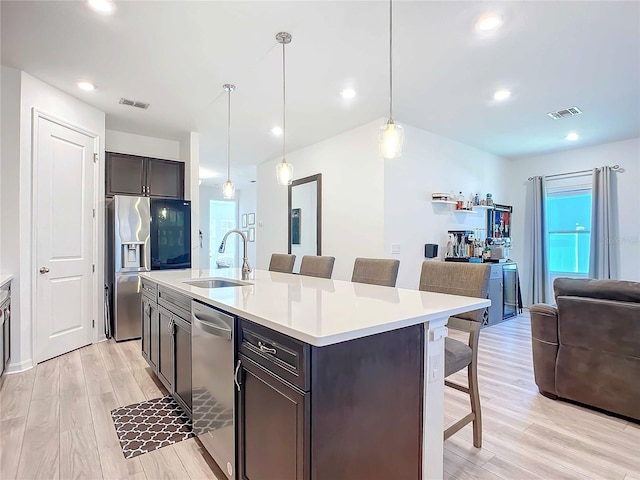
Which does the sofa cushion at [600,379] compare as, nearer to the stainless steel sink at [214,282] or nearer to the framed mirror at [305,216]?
the stainless steel sink at [214,282]

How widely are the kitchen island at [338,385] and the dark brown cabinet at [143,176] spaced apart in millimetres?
3787

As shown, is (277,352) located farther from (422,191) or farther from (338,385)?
(422,191)

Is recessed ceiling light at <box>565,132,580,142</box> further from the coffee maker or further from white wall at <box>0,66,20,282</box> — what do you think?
white wall at <box>0,66,20,282</box>

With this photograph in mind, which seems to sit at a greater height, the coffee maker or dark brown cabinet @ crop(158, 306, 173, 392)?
the coffee maker

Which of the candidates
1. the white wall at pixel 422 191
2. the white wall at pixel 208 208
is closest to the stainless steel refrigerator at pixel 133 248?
the white wall at pixel 422 191

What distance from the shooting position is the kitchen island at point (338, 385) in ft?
3.49

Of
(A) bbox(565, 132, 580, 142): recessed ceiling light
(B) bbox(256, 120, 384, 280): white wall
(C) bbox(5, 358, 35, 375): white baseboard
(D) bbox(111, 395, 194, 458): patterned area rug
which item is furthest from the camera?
(A) bbox(565, 132, 580, 142): recessed ceiling light

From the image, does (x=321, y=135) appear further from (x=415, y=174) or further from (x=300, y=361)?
(x=300, y=361)

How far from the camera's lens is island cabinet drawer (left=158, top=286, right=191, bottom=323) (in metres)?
1.97

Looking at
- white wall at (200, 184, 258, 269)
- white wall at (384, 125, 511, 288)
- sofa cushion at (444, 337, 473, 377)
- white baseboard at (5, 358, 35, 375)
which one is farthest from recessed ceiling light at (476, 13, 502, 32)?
white wall at (200, 184, 258, 269)

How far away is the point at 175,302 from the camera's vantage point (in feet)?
7.06

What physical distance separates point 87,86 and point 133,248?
5.97 feet

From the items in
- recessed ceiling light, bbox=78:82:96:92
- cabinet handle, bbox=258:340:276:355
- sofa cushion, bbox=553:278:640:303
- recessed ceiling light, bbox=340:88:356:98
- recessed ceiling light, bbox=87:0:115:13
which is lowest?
cabinet handle, bbox=258:340:276:355

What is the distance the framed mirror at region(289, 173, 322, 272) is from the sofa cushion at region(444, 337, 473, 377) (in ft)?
11.0
